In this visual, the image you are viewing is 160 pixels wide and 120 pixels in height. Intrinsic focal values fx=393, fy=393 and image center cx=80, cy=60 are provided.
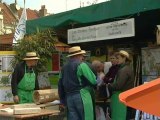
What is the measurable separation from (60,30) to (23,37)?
82cm

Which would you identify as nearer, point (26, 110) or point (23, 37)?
point (26, 110)

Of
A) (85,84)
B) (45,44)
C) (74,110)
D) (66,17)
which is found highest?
(66,17)

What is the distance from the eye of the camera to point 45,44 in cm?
800

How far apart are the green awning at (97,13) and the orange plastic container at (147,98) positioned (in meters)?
3.29

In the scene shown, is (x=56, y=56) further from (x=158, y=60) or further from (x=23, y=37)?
(x=158, y=60)

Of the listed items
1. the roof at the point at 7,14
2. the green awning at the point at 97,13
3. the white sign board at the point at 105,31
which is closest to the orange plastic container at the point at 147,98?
the green awning at the point at 97,13

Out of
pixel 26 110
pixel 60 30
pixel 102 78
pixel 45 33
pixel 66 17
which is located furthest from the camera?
→ pixel 60 30

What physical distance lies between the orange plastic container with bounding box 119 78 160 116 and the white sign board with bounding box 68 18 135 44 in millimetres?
3510

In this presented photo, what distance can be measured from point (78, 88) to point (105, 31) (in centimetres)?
112

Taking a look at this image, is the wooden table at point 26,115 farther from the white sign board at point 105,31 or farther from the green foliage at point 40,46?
the green foliage at point 40,46

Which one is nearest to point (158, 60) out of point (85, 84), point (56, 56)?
point (85, 84)

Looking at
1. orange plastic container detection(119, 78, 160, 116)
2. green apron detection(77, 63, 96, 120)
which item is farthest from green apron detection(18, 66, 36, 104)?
orange plastic container detection(119, 78, 160, 116)

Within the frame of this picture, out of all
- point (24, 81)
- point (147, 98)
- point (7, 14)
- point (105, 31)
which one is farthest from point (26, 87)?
point (7, 14)

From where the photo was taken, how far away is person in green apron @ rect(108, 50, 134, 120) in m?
5.86
